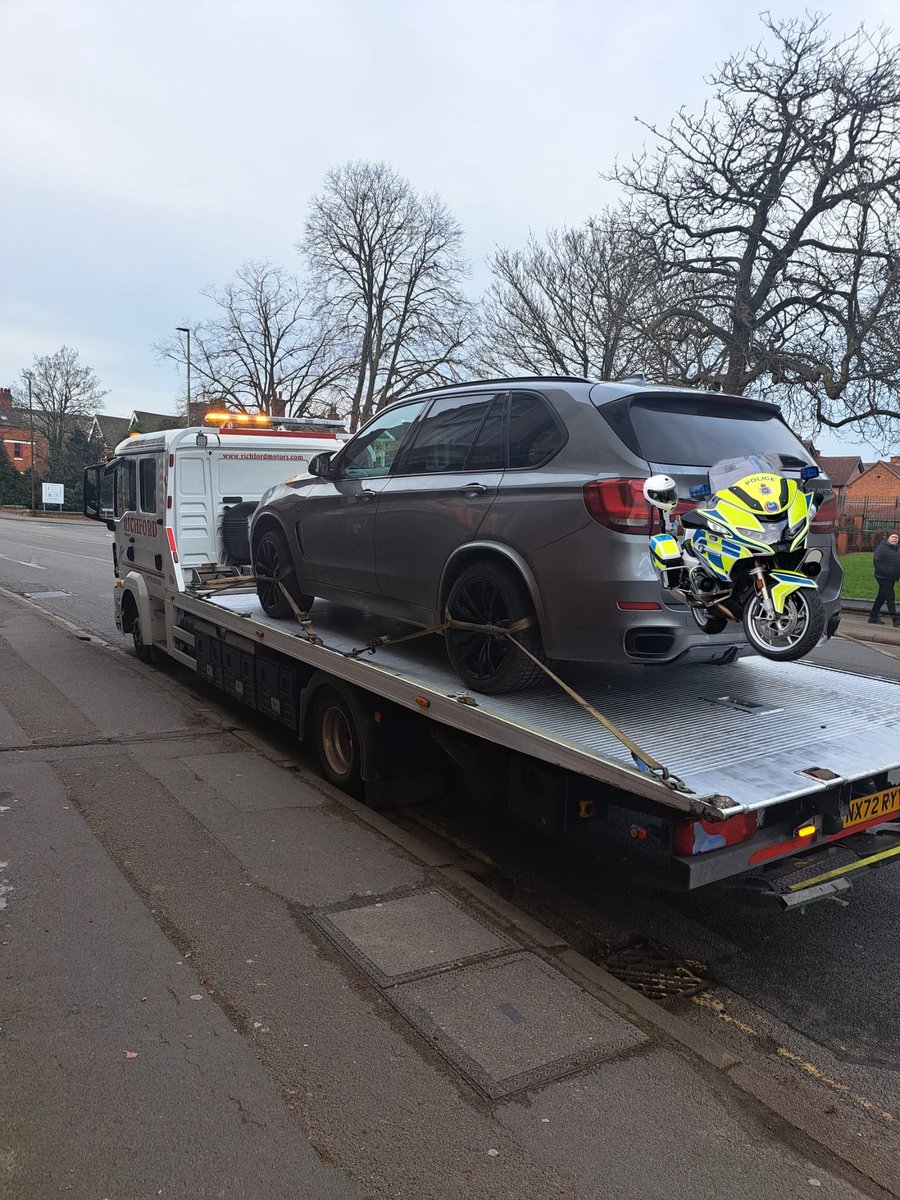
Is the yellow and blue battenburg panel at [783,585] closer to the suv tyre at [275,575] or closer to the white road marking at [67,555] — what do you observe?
the suv tyre at [275,575]

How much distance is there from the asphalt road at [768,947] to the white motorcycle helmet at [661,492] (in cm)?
169

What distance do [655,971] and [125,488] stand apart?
8.51 meters

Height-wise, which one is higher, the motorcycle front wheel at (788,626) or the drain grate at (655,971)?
the motorcycle front wheel at (788,626)

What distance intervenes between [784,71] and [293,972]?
21.0m

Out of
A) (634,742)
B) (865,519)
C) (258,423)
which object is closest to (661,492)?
(634,742)

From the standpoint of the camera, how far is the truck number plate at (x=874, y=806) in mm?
3932

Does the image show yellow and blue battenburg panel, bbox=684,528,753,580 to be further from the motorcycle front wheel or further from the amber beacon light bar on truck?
the amber beacon light bar on truck

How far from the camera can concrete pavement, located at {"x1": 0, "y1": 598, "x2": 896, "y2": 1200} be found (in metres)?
2.67

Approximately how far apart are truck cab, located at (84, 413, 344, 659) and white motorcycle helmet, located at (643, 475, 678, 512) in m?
5.81

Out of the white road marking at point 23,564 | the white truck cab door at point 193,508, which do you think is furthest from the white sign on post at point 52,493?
the white truck cab door at point 193,508

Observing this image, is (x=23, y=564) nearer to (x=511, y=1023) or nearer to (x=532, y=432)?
(x=532, y=432)

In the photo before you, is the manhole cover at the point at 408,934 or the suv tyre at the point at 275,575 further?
the suv tyre at the point at 275,575

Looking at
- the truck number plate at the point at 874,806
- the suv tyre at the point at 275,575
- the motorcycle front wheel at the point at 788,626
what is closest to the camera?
the motorcycle front wheel at the point at 788,626

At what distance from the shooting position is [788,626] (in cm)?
388
